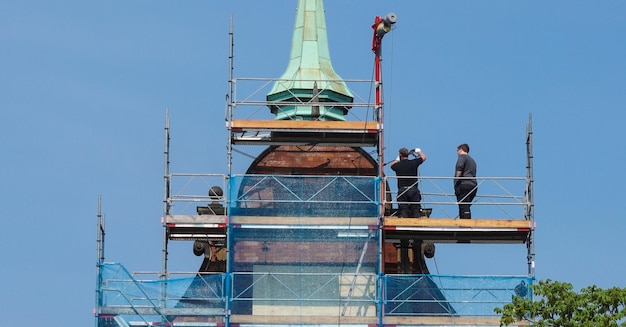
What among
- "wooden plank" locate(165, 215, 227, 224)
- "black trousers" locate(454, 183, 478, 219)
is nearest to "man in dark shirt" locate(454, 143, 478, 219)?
"black trousers" locate(454, 183, 478, 219)

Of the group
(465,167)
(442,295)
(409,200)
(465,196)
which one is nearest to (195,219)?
(409,200)

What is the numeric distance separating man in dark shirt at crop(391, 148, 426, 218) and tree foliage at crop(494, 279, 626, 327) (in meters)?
5.54

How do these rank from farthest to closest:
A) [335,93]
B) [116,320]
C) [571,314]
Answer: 1. [335,93]
2. [116,320]
3. [571,314]

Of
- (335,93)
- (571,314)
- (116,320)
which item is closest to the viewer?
(571,314)

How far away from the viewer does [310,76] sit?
57625mm

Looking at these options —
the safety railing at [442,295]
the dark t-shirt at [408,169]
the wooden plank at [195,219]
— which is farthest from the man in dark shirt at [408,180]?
the wooden plank at [195,219]

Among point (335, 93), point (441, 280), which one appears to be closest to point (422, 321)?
point (441, 280)

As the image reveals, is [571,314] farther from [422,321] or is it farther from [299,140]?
[299,140]

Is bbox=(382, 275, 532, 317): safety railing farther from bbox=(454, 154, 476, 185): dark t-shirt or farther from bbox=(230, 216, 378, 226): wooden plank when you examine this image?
bbox=(454, 154, 476, 185): dark t-shirt

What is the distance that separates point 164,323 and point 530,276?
27.4 ft

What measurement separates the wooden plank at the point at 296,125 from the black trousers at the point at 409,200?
67.0 inches

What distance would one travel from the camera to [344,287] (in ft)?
162

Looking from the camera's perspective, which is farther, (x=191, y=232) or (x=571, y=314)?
(x=191, y=232)

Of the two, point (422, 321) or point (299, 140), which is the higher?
point (299, 140)
